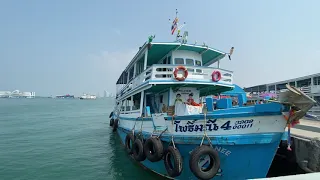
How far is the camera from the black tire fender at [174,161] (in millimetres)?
6164

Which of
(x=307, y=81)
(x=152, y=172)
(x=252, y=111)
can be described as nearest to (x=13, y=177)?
(x=152, y=172)

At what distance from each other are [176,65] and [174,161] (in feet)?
11.3

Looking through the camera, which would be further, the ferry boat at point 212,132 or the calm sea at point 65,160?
the calm sea at point 65,160

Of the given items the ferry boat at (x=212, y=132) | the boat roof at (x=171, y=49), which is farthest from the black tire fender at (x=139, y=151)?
the boat roof at (x=171, y=49)

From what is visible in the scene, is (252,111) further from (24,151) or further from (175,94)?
(24,151)

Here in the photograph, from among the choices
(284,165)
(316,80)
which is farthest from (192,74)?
(316,80)

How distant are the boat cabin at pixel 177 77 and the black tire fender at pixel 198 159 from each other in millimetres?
1646

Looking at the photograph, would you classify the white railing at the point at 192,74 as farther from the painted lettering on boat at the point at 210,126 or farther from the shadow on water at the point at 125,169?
the shadow on water at the point at 125,169

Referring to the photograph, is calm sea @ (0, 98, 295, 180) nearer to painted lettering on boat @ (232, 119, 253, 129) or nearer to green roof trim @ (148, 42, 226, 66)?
painted lettering on boat @ (232, 119, 253, 129)

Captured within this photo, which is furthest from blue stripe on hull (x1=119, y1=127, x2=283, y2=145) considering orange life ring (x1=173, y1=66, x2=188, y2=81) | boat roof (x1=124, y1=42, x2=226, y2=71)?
boat roof (x1=124, y1=42, x2=226, y2=71)

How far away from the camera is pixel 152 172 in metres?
8.47

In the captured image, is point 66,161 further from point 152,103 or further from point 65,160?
point 152,103

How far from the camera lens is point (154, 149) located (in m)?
6.99

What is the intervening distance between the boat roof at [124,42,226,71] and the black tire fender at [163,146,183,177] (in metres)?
4.31
